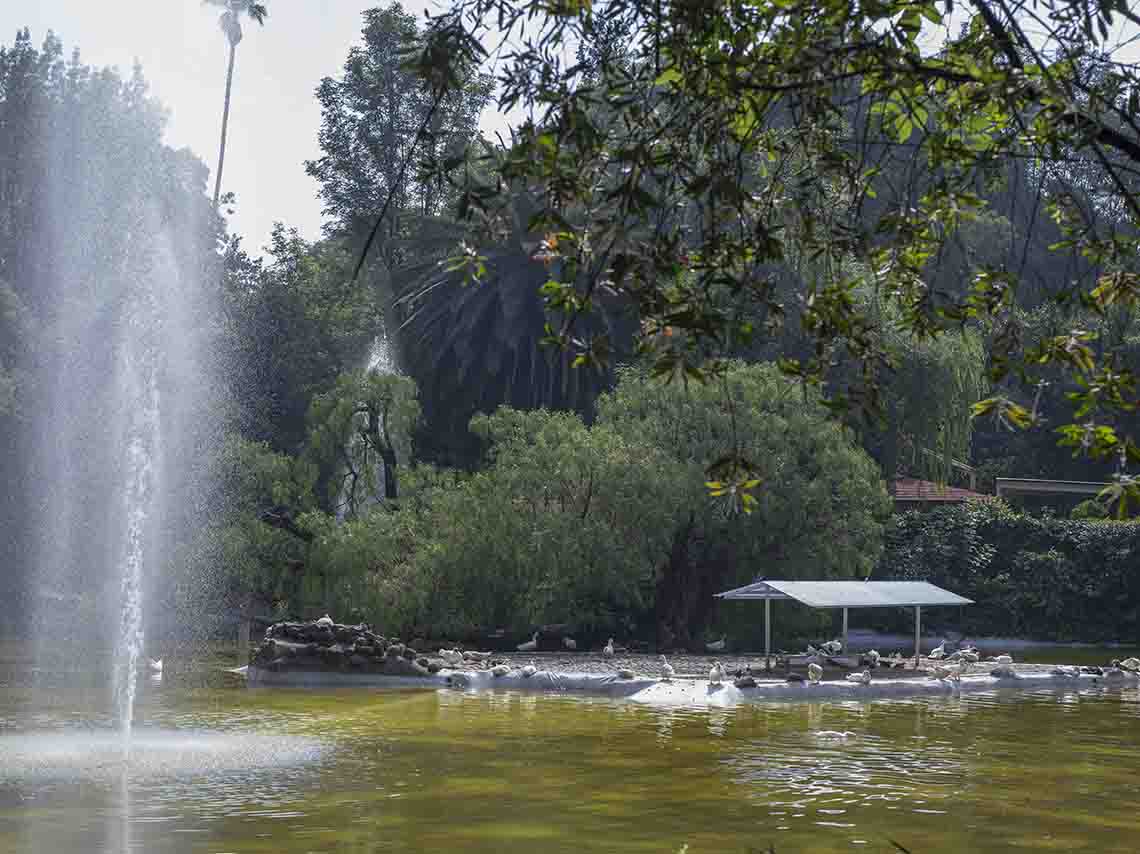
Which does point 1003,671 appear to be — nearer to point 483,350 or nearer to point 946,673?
point 946,673

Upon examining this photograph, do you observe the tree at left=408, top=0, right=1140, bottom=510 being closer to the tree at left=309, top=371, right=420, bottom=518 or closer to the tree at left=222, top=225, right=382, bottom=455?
the tree at left=309, top=371, right=420, bottom=518

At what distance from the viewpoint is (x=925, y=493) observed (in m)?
42.4

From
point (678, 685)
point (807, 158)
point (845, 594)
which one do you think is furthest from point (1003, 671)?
point (807, 158)

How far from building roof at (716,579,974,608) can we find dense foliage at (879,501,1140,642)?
830 cm

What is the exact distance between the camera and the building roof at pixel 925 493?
41750mm

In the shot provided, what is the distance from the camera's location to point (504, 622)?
31.1 m

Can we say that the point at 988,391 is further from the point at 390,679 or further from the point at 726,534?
the point at 390,679

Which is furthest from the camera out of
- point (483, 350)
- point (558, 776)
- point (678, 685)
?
point (483, 350)

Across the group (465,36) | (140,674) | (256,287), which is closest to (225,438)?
(140,674)

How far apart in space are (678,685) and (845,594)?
4.97 metres

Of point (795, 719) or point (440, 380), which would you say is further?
point (440, 380)

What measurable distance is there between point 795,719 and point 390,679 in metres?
7.28

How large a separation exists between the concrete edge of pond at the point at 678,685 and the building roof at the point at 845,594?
2093mm

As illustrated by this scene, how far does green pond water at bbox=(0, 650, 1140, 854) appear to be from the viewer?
461 inches
